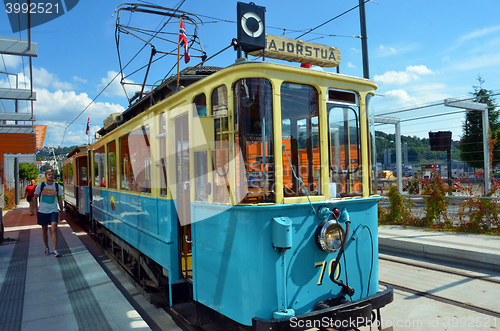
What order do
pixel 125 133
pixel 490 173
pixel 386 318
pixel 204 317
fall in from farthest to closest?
1. pixel 490 173
2. pixel 125 133
3. pixel 386 318
4. pixel 204 317

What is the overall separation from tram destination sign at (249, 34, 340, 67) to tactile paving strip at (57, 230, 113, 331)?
4.06 m

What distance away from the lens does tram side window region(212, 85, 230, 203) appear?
10.6 ft

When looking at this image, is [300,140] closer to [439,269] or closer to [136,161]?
[136,161]

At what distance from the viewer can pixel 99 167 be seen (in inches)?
320

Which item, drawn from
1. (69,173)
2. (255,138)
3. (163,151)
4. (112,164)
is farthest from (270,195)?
(69,173)

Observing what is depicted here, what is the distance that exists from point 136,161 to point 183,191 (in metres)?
1.57

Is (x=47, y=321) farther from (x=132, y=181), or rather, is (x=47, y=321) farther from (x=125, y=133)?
(x=125, y=133)

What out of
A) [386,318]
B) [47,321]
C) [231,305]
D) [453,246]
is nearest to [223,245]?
[231,305]

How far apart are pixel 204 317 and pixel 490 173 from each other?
9.98 metres

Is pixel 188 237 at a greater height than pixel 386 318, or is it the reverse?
pixel 188 237

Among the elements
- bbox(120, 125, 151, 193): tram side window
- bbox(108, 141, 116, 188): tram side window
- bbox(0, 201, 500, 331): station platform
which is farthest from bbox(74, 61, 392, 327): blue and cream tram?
bbox(108, 141, 116, 188): tram side window

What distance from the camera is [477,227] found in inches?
351

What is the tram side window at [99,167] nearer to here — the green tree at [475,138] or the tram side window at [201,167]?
the tram side window at [201,167]

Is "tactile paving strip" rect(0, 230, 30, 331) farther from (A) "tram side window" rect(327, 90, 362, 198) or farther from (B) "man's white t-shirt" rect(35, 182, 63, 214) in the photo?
(A) "tram side window" rect(327, 90, 362, 198)
